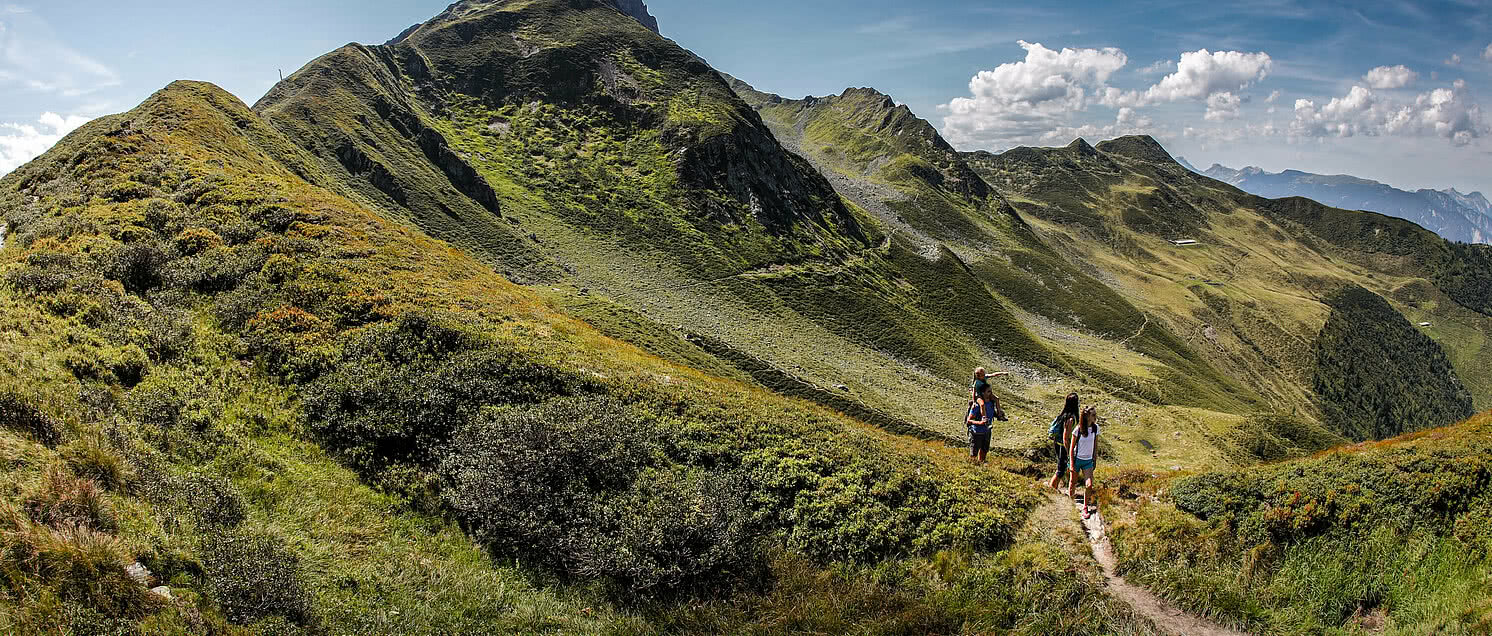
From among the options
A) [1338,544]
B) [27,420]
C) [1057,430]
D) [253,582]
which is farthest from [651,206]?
[1338,544]

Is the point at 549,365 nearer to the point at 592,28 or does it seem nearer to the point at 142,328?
the point at 142,328

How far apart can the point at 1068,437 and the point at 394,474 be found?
54.7 feet

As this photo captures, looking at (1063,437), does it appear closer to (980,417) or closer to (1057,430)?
(1057,430)

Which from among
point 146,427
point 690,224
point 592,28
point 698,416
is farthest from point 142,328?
point 592,28

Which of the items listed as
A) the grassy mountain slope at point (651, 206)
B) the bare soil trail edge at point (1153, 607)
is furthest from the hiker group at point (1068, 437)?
the grassy mountain slope at point (651, 206)

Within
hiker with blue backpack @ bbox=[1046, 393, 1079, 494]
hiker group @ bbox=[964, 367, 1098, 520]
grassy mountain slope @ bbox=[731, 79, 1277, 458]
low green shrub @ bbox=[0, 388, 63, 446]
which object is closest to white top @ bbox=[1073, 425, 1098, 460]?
hiker group @ bbox=[964, 367, 1098, 520]

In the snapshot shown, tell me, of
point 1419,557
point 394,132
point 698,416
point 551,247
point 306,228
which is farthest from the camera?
point 394,132

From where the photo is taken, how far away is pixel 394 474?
13570mm

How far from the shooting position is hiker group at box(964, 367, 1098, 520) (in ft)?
49.8

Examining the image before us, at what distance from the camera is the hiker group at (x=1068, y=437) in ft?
49.8

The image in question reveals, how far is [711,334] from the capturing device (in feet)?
221

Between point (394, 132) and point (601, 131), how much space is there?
3966 centimetres

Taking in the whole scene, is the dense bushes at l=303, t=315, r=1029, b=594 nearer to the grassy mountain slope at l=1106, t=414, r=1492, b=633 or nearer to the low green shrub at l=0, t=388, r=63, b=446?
the grassy mountain slope at l=1106, t=414, r=1492, b=633

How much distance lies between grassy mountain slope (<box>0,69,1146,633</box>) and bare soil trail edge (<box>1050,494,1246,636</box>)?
0.56 meters
